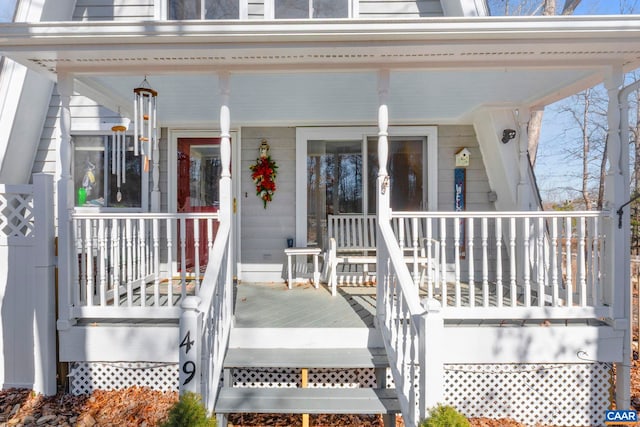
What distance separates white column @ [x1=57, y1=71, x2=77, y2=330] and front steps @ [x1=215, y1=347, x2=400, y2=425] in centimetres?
143

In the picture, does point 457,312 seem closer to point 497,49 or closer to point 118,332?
point 497,49

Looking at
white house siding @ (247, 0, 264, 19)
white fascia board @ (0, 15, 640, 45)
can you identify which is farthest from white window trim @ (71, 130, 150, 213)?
white fascia board @ (0, 15, 640, 45)

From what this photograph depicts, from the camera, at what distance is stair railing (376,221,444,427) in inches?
92.6

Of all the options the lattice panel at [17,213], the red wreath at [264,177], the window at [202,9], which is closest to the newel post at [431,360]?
the lattice panel at [17,213]

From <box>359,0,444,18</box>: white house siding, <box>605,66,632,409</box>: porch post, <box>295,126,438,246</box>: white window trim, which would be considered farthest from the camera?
<box>295,126,438,246</box>: white window trim

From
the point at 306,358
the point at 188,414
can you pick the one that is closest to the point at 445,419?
the point at 306,358

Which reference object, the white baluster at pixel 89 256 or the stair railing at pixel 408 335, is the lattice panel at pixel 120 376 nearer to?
the white baluster at pixel 89 256

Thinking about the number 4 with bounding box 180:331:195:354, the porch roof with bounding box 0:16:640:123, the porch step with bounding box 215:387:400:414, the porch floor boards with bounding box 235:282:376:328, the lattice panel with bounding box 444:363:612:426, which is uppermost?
the porch roof with bounding box 0:16:640:123

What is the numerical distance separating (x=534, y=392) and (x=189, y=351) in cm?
295

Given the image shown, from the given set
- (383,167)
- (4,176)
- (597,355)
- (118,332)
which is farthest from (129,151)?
(597,355)

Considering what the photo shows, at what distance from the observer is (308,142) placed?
554 centimetres

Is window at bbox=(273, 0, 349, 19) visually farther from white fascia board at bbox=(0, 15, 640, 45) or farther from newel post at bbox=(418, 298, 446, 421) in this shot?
newel post at bbox=(418, 298, 446, 421)

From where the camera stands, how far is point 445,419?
87.2 inches

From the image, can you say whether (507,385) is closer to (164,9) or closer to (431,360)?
(431,360)
